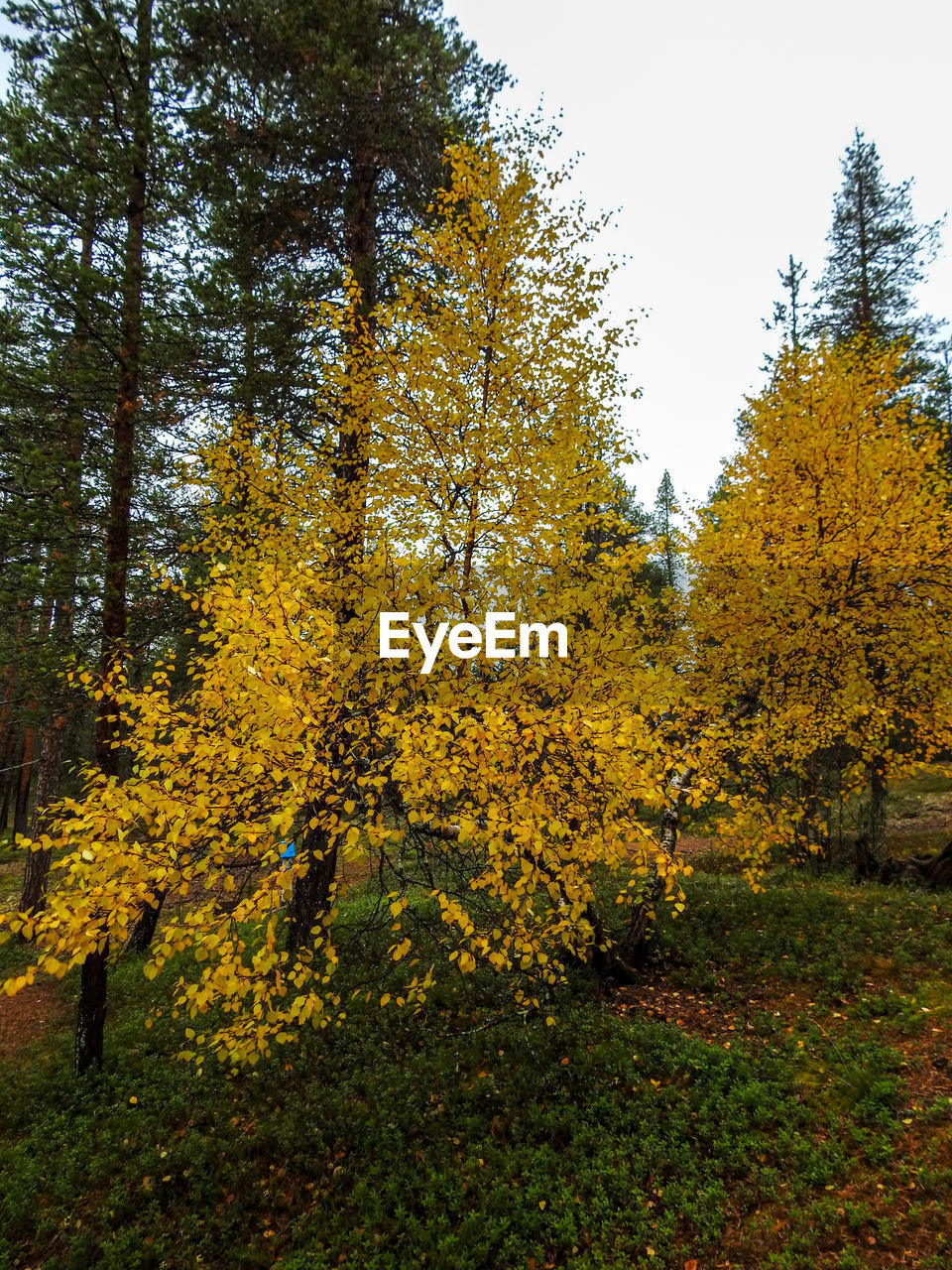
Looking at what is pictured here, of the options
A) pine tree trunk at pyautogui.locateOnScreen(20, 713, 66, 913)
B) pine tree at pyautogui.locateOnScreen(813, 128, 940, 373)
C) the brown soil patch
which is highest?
pine tree at pyautogui.locateOnScreen(813, 128, 940, 373)

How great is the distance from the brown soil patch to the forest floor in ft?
0.84

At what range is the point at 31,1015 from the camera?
965 centimetres

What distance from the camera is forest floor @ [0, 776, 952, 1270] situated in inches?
187

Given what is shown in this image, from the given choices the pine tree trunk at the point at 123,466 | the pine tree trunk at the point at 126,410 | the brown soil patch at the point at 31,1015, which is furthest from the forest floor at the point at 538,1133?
the pine tree trunk at the point at 126,410

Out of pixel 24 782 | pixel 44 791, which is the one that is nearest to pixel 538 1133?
pixel 44 791

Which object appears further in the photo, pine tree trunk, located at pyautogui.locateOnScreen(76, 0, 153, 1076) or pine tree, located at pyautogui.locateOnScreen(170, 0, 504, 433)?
pine tree, located at pyautogui.locateOnScreen(170, 0, 504, 433)

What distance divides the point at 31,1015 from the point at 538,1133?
29.4 ft

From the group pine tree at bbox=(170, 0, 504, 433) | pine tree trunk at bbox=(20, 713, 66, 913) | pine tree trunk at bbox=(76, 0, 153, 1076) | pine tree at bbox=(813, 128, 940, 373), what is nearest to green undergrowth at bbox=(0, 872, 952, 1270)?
pine tree trunk at bbox=(76, 0, 153, 1076)

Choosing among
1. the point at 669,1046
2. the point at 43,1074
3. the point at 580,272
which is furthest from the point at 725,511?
the point at 43,1074

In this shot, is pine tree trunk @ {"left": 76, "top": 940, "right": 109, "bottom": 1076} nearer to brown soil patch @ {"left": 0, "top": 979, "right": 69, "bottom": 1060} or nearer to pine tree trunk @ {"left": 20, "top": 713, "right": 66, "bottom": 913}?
brown soil patch @ {"left": 0, "top": 979, "right": 69, "bottom": 1060}

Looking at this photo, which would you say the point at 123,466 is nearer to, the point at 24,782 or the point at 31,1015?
the point at 31,1015

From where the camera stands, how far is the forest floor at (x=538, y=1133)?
474cm

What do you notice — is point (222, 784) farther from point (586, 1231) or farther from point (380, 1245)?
point (586, 1231)

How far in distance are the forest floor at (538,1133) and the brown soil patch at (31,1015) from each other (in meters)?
0.25
